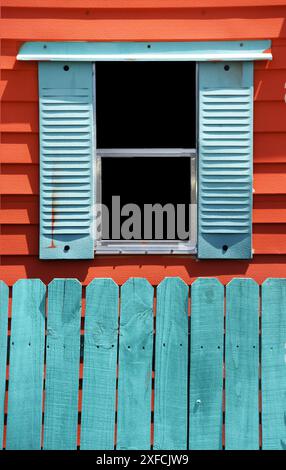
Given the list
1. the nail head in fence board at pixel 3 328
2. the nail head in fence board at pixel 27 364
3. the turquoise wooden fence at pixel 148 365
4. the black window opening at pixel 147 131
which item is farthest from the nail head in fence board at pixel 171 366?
the black window opening at pixel 147 131

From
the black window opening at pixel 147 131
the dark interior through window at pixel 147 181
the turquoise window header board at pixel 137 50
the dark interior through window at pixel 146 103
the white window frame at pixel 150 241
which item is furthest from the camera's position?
the dark interior through window at pixel 147 181

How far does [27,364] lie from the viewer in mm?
4363

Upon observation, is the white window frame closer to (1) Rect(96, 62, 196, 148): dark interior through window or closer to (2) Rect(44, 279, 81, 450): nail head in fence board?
(1) Rect(96, 62, 196, 148): dark interior through window

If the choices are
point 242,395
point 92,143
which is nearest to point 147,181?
point 92,143

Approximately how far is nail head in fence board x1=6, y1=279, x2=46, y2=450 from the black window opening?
1286 mm

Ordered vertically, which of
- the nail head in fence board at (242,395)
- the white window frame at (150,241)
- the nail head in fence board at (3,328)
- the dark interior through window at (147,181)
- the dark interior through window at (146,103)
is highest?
the dark interior through window at (146,103)

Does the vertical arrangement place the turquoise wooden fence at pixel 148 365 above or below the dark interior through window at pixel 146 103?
below

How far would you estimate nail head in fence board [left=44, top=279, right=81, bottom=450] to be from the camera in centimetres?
433

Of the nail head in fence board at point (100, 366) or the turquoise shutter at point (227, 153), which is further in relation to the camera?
the turquoise shutter at point (227, 153)

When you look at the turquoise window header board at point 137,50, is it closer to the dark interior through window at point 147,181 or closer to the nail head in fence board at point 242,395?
the dark interior through window at point 147,181

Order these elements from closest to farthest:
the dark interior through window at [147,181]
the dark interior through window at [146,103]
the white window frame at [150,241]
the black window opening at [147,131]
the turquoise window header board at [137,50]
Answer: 1. the turquoise window header board at [137,50]
2. the white window frame at [150,241]
3. the black window opening at [147,131]
4. the dark interior through window at [146,103]
5. the dark interior through window at [147,181]

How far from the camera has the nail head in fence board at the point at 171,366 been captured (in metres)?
4.29

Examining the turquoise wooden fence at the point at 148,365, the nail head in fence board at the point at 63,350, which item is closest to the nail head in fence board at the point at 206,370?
the turquoise wooden fence at the point at 148,365

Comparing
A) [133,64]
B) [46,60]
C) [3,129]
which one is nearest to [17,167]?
[3,129]
